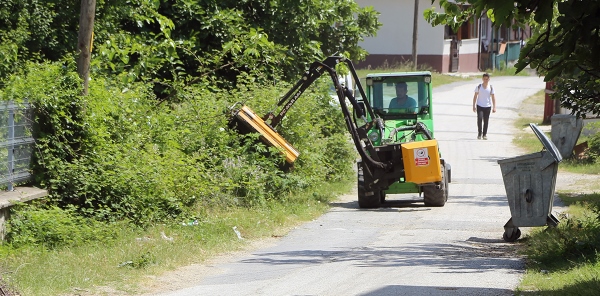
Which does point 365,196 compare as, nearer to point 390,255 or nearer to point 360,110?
point 360,110

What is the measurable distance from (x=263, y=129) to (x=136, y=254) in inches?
226

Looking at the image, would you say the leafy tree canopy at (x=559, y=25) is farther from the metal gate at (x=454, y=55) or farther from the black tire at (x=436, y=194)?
the metal gate at (x=454, y=55)

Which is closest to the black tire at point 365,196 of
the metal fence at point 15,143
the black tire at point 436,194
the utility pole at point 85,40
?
the black tire at point 436,194

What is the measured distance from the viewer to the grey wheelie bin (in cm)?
1169

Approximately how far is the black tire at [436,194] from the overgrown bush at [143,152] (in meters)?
2.24

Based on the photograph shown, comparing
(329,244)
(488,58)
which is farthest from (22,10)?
(488,58)

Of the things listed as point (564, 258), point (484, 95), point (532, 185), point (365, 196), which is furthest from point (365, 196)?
point (484, 95)

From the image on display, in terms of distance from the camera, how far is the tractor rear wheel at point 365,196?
15.3 metres

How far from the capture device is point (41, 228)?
1071cm

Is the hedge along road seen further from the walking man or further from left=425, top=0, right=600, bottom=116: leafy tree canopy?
the walking man

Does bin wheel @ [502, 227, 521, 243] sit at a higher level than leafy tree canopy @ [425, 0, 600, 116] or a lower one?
lower

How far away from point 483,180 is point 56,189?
10679 millimetres

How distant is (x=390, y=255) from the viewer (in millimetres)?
11117

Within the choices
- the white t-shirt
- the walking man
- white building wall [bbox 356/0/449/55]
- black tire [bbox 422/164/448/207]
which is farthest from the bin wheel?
white building wall [bbox 356/0/449/55]
